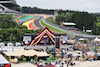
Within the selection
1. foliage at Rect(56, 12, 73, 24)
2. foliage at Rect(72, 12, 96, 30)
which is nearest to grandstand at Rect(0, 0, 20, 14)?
foliage at Rect(56, 12, 73, 24)

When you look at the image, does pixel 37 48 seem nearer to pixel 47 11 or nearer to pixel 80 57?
pixel 80 57

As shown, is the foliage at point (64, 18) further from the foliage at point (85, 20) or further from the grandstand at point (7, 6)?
the grandstand at point (7, 6)

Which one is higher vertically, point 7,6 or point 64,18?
point 7,6

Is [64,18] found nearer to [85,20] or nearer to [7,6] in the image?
[85,20]

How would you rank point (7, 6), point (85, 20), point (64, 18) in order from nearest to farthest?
point (85, 20) → point (7, 6) → point (64, 18)

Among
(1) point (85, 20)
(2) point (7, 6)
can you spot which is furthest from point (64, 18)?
(2) point (7, 6)

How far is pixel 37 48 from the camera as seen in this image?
44.3 metres

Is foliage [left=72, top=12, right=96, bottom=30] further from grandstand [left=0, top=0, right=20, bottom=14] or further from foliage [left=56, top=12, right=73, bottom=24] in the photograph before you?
grandstand [left=0, top=0, right=20, bottom=14]

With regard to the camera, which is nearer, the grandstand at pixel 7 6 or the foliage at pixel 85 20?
the grandstand at pixel 7 6

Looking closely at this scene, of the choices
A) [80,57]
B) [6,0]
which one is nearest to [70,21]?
[6,0]

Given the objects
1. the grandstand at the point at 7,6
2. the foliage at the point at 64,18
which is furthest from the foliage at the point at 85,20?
the grandstand at the point at 7,6

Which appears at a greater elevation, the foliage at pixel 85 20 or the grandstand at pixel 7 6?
the grandstand at pixel 7 6

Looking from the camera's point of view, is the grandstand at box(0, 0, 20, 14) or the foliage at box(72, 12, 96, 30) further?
the foliage at box(72, 12, 96, 30)

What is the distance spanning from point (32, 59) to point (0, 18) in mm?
36704
